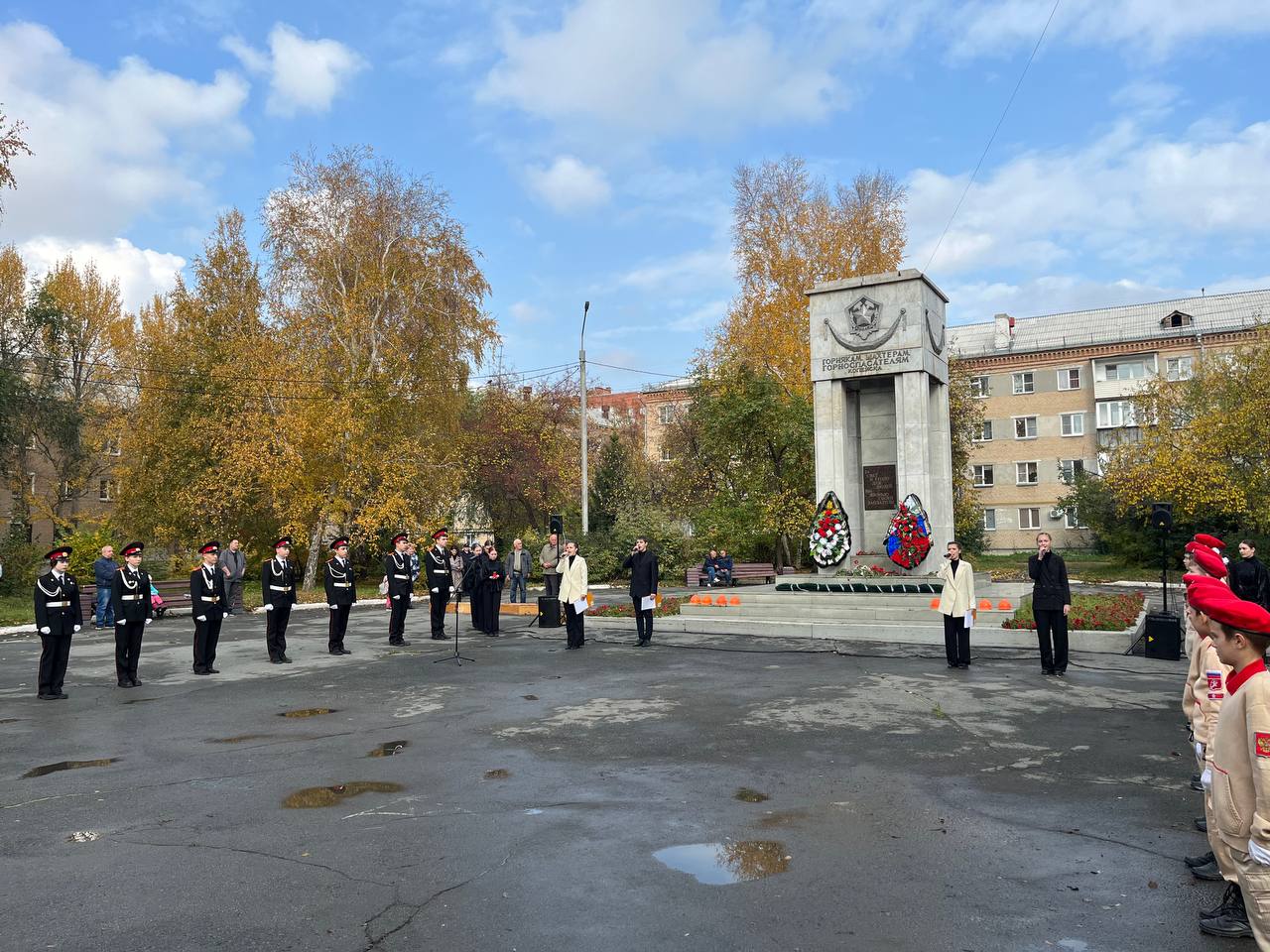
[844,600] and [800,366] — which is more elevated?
[800,366]

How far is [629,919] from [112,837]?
11.5ft

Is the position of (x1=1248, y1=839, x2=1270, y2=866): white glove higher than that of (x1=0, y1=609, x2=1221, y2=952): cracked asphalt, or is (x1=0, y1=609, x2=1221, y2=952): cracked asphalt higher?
(x1=1248, y1=839, x2=1270, y2=866): white glove

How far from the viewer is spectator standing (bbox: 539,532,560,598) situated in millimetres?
20641

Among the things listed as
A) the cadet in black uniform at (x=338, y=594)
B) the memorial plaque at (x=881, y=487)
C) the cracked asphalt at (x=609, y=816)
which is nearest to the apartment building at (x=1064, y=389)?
the memorial plaque at (x=881, y=487)

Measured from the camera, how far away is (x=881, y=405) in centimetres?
2158

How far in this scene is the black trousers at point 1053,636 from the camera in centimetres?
1167

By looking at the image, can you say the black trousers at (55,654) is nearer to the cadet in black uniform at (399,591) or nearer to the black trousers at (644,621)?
the cadet in black uniform at (399,591)

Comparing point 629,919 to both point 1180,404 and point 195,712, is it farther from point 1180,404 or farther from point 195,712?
point 1180,404

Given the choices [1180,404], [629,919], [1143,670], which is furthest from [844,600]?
[1180,404]

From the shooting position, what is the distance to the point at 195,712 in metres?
10.3

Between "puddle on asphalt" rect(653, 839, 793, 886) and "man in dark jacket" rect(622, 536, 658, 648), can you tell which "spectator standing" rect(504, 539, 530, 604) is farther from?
"puddle on asphalt" rect(653, 839, 793, 886)

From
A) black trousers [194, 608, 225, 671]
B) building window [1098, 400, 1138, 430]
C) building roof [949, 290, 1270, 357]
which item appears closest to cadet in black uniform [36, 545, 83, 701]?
black trousers [194, 608, 225, 671]

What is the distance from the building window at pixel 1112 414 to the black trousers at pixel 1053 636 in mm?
47418

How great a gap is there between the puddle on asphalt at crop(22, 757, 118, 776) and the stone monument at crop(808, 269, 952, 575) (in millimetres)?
15296
